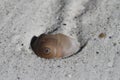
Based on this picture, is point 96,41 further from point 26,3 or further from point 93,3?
point 26,3

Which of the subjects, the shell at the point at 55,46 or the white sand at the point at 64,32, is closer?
A: the white sand at the point at 64,32

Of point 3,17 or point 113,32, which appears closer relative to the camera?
point 113,32

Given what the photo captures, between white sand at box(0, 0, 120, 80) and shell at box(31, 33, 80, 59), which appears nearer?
white sand at box(0, 0, 120, 80)

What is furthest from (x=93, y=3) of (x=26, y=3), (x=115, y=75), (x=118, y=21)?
(x=115, y=75)

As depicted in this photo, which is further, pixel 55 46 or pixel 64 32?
pixel 64 32
